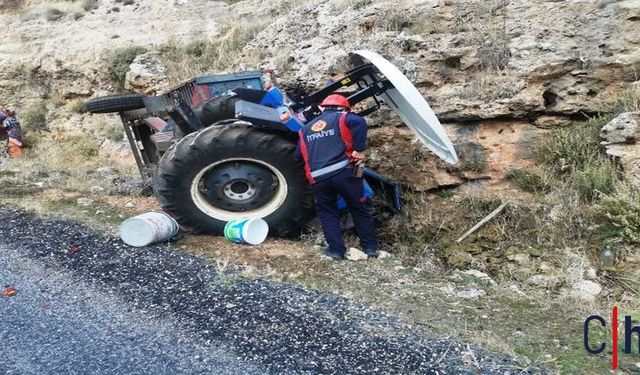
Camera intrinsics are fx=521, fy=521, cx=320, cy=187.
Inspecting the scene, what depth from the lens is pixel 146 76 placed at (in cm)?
958

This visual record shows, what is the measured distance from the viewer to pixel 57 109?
35.3 feet

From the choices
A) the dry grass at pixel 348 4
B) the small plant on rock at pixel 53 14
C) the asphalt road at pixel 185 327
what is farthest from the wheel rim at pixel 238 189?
the small plant on rock at pixel 53 14

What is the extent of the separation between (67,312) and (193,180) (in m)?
1.61

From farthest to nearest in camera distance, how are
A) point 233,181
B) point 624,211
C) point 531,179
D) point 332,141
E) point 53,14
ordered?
point 53,14, point 531,179, point 233,181, point 332,141, point 624,211

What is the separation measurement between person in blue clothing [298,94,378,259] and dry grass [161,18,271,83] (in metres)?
4.64

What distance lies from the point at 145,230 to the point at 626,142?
4.38 metres

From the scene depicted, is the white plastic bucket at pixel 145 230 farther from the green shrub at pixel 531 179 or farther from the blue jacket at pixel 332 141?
the green shrub at pixel 531 179

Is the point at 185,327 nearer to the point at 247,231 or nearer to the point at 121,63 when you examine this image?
the point at 247,231

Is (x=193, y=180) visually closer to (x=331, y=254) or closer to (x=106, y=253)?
(x=106, y=253)

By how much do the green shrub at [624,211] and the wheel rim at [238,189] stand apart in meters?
2.79

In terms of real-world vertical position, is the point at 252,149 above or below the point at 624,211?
above

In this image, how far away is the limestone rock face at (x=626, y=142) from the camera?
460 centimetres

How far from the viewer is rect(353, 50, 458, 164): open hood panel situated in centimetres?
460

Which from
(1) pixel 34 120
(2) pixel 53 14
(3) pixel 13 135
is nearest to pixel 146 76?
(3) pixel 13 135
